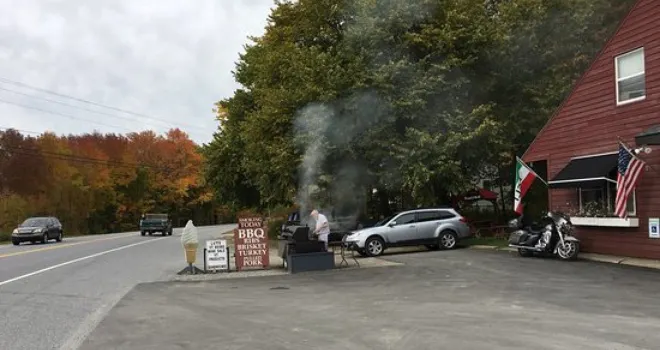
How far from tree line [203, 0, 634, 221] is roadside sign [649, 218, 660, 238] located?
7.05m

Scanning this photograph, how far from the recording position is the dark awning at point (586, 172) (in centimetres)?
1579

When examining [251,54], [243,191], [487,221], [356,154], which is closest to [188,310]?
[356,154]

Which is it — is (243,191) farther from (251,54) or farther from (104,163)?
(104,163)

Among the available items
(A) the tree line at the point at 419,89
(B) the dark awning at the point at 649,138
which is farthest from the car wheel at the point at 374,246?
(B) the dark awning at the point at 649,138

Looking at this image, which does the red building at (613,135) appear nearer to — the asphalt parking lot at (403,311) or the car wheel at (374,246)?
the asphalt parking lot at (403,311)

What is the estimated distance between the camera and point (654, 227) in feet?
48.9

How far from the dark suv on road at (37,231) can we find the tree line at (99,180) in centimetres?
1000

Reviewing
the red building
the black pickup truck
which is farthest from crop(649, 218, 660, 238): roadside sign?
the black pickup truck

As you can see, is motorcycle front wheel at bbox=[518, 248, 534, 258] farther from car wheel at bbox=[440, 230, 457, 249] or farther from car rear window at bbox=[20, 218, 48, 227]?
car rear window at bbox=[20, 218, 48, 227]

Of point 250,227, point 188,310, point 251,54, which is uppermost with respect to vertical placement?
point 251,54

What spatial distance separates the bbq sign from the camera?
54.7 feet

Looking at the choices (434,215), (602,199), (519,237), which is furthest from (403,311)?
(434,215)

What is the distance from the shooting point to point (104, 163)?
68.9 meters

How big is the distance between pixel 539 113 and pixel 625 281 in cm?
1217
